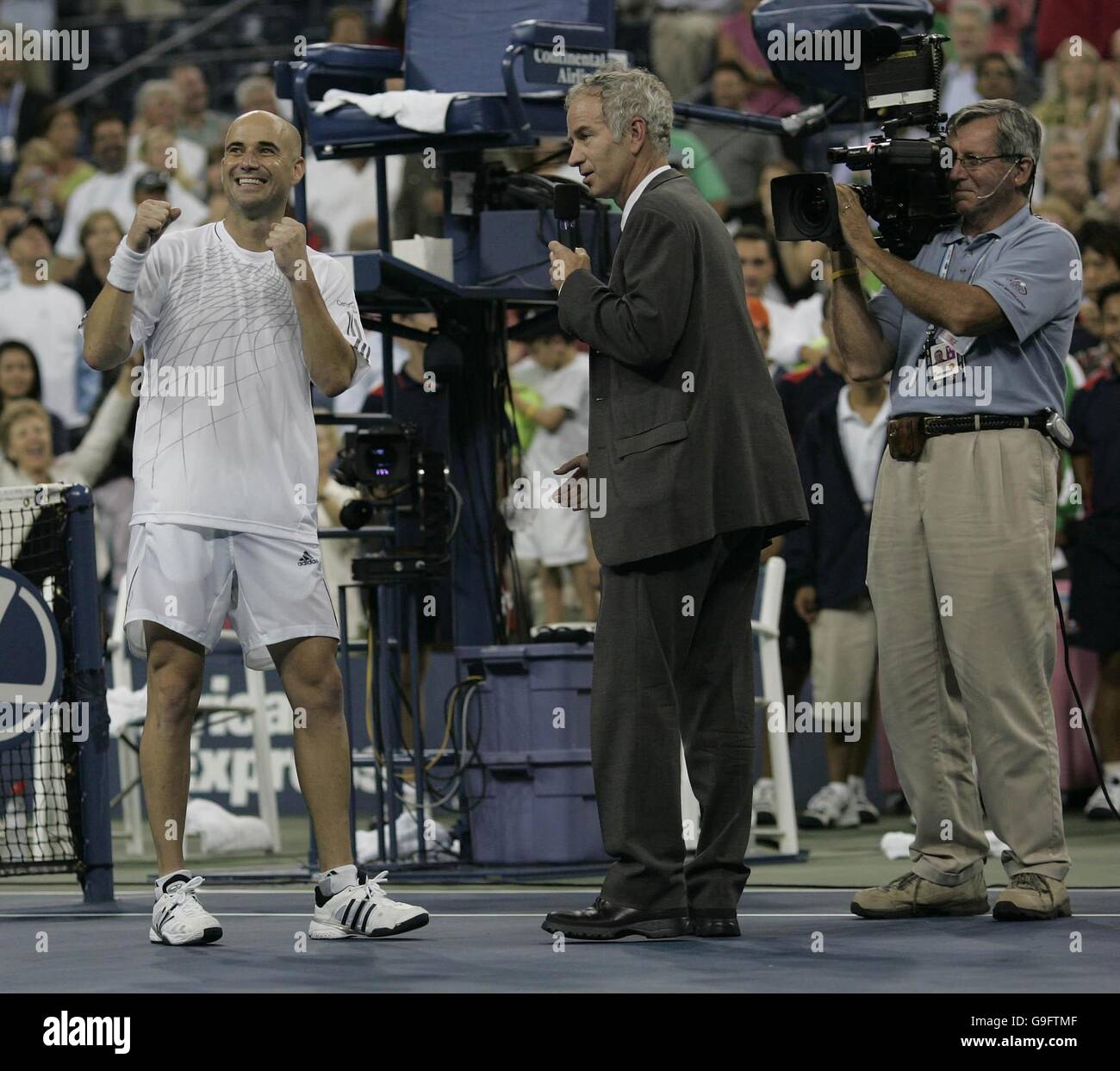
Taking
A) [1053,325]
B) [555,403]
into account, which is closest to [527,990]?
[1053,325]

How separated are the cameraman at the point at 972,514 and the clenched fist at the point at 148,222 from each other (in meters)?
1.73

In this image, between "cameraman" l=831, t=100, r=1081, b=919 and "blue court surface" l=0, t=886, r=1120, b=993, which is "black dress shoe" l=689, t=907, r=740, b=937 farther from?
"cameraman" l=831, t=100, r=1081, b=919

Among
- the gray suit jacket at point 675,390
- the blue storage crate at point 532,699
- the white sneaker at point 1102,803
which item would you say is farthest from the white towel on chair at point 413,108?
the white sneaker at point 1102,803

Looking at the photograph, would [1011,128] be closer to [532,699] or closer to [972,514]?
[972,514]

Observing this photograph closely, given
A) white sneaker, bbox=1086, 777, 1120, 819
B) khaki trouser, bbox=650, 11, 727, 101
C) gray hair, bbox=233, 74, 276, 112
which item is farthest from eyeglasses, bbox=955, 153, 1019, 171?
gray hair, bbox=233, 74, 276, 112

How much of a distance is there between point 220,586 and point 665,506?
1.13 metres

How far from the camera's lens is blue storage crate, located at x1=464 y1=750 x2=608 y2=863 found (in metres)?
6.83

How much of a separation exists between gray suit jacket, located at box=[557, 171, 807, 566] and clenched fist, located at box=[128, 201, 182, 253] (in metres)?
0.98

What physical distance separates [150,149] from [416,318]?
449cm

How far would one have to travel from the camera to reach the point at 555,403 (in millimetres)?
10023

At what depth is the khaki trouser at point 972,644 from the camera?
5047 millimetres

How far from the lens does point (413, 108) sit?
6.98 m
